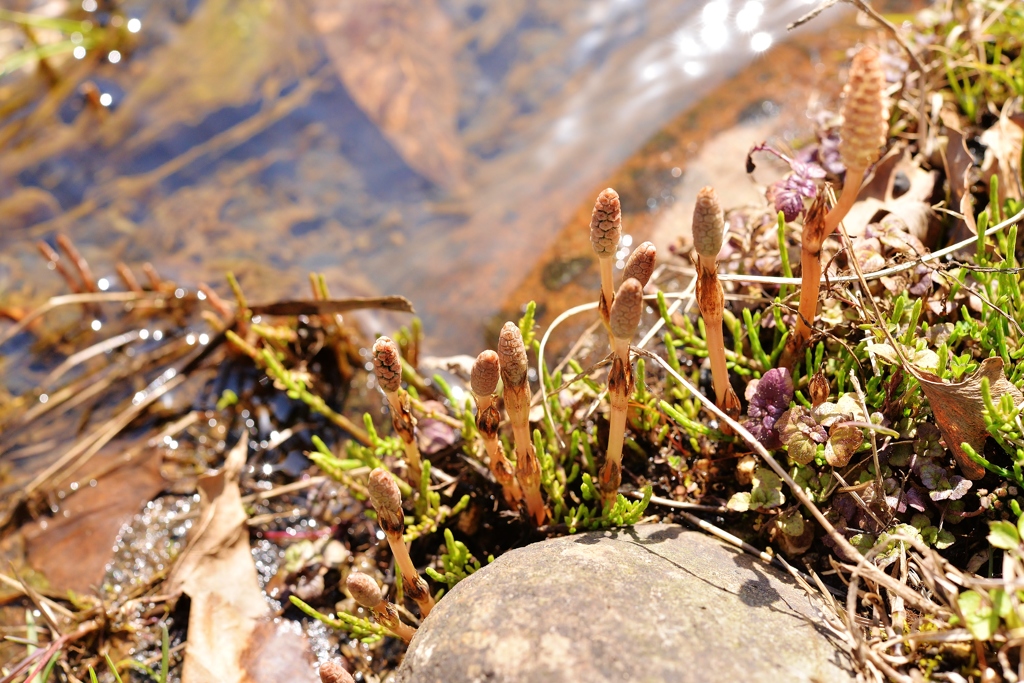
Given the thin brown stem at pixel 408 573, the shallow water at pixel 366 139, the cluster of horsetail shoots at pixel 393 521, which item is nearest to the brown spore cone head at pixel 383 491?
the cluster of horsetail shoots at pixel 393 521

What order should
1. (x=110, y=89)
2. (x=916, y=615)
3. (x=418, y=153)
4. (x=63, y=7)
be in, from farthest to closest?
(x=63, y=7) < (x=110, y=89) < (x=418, y=153) < (x=916, y=615)

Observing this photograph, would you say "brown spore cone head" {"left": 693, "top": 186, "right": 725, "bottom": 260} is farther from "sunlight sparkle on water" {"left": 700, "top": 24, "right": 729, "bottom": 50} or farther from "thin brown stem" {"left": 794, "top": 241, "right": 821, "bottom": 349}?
"sunlight sparkle on water" {"left": 700, "top": 24, "right": 729, "bottom": 50}

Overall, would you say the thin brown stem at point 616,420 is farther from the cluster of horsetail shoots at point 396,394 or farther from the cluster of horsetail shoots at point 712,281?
the cluster of horsetail shoots at point 396,394

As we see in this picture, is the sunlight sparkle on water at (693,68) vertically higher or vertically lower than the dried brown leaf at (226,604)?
higher

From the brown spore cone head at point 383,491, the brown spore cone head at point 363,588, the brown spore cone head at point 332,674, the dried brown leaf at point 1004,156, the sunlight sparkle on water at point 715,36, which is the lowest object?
the dried brown leaf at point 1004,156

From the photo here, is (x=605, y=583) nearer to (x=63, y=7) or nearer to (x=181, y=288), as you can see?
(x=181, y=288)

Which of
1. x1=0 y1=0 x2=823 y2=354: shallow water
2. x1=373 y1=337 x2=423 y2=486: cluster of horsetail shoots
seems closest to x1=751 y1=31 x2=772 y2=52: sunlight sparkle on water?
x1=0 y1=0 x2=823 y2=354: shallow water

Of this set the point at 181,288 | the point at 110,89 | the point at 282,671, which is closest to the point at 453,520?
the point at 282,671
